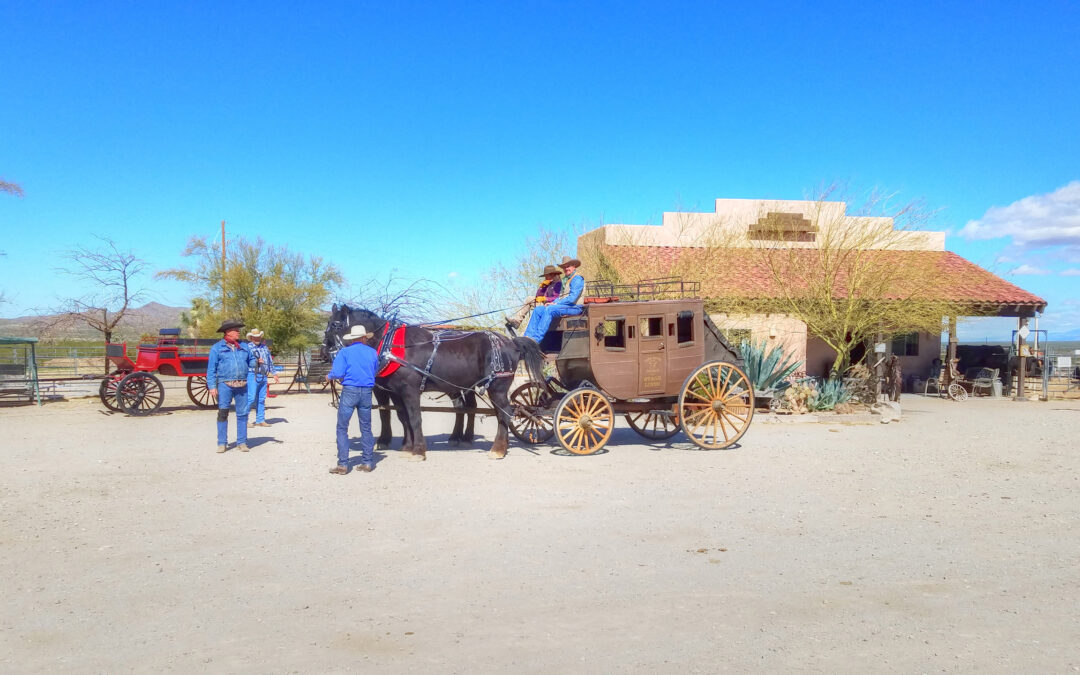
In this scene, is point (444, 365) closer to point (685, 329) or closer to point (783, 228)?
point (685, 329)

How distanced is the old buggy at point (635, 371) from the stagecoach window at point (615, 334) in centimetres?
2

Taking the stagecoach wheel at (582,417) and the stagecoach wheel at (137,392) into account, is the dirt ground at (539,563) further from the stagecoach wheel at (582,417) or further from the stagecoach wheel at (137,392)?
the stagecoach wheel at (137,392)

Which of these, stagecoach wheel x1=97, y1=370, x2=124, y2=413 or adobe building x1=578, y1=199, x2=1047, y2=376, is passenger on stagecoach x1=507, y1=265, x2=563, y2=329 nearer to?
adobe building x1=578, y1=199, x2=1047, y2=376

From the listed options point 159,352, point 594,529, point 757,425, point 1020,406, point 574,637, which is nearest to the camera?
point 574,637

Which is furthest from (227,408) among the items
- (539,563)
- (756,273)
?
(756,273)

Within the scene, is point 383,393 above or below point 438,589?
above

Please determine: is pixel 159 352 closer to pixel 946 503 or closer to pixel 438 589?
pixel 438 589

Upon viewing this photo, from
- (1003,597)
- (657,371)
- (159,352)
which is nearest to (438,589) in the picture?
(1003,597)

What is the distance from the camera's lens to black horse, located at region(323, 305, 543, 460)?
9.31m

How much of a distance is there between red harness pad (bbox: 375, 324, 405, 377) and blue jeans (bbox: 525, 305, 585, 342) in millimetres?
1769

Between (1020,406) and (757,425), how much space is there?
9.26 metres

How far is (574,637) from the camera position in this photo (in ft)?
13.0

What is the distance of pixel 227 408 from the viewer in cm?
973

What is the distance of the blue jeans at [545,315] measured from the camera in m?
9.97
